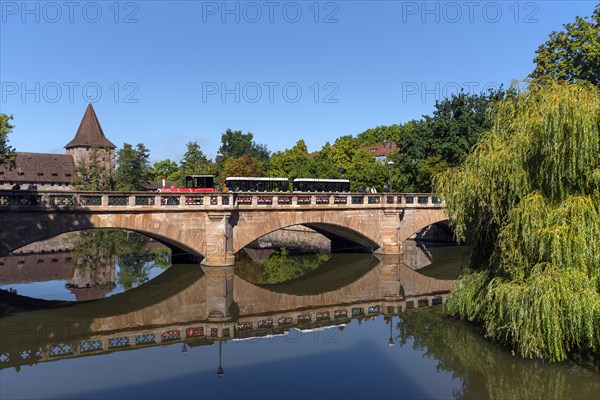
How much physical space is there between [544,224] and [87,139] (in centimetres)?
9121

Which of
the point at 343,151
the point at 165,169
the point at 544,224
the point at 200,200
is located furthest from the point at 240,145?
the point at 544,224

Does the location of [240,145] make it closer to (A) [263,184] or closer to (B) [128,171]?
(B) [128,171]

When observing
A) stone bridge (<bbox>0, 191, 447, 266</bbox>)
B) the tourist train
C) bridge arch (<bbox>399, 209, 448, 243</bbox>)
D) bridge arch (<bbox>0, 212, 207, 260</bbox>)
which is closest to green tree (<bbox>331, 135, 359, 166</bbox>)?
the tourist train

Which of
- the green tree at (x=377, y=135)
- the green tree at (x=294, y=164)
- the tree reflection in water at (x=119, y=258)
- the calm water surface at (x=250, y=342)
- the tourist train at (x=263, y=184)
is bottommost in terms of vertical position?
the calm water surface at (x=250, y=342)

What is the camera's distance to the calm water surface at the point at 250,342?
39.2 feet

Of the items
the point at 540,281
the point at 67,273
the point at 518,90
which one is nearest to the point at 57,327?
the point at 67,273

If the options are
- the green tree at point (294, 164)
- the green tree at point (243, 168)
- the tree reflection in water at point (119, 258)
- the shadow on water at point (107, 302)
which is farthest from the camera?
the green tree at point (243, 168)

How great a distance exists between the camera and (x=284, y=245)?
47.1 metres

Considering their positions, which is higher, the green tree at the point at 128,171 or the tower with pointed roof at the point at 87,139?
the tower with pointed roof at the point at 87,139

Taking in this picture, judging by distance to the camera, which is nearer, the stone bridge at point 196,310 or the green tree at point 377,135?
the stone bridge at point 196,310

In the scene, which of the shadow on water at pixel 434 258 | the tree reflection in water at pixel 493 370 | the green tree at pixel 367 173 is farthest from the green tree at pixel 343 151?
the tree reflection in water at pixel 493 370

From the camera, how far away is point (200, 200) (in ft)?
90.9

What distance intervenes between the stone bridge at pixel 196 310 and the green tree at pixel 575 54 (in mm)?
19524

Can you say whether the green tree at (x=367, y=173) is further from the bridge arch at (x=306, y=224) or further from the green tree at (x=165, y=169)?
the green tree at (x=165, y=169)
